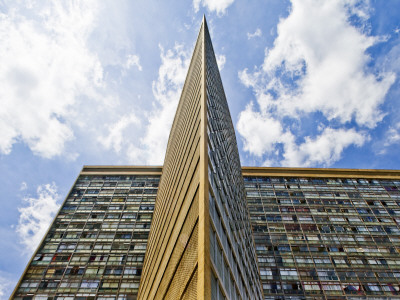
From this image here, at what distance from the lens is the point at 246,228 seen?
89.6ft

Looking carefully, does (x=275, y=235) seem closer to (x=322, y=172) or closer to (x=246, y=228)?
(x=246, y=228)

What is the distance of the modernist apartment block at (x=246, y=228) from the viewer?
29000 mm

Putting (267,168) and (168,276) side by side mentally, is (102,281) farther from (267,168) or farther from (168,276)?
(267,168)

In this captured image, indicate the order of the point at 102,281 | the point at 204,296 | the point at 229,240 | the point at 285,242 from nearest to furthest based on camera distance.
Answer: the point at 204,296, the point at 229,240, the point at 102,281, the point at 285,242

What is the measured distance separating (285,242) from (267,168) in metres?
16.3

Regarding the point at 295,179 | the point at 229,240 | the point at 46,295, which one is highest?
the point at 295,179

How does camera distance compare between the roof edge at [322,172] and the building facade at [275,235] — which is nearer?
the building facade at [275,235]

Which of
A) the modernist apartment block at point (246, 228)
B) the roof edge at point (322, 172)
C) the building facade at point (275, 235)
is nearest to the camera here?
the modernist apartment block at point (246, 228)

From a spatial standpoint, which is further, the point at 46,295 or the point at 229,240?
the point at 46,295

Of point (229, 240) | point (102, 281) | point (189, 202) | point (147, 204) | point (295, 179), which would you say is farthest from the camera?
point (295, 179)

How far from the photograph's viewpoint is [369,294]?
30797 millimetres

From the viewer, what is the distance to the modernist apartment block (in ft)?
95.1

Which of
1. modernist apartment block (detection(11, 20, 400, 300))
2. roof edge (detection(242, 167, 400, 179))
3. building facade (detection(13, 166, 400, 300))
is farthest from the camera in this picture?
roof edge (detection(242, 167, 400, 179))

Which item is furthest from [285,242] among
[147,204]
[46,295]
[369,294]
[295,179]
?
[46,295]
